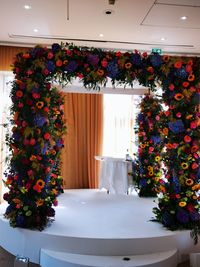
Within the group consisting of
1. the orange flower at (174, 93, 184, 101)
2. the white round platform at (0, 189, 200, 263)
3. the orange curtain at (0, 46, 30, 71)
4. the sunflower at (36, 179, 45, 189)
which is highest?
the orange curtain at (0, 46, 30, 71)

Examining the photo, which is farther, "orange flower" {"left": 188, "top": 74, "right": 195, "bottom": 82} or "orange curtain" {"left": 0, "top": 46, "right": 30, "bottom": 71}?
"orange curtain" {"left": 0, "top": 46, "right": 30, "bottom": 71}

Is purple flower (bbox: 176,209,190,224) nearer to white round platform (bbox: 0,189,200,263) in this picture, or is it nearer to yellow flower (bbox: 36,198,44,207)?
white round platform (bbox: 0,189,200,263)

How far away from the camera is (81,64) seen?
371 cm

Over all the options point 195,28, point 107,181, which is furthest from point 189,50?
point 107,181

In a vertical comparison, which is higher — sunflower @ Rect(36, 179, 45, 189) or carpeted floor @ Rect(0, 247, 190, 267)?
sunflower @ Rect(36, 179, 45, 189)

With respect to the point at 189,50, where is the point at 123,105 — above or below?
below

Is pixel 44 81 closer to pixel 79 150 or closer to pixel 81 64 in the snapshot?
pixel 81 64

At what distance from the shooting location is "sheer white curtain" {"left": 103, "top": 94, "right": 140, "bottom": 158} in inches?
271

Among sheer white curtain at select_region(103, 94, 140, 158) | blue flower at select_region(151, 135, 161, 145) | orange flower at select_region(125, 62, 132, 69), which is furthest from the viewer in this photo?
sheer white curtain at select_region(103, 94, 140, 158)

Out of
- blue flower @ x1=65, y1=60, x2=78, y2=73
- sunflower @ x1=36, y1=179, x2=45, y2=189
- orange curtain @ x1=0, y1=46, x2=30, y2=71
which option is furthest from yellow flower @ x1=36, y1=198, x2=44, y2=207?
orange curtain @ x1=0, y1=46, x2=30, y2=71

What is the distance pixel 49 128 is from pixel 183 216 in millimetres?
2140

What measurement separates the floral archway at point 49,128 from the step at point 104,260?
442mm

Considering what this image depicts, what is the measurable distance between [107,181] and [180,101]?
9.13 ft

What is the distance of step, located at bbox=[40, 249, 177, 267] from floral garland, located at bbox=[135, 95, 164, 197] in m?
2.35
